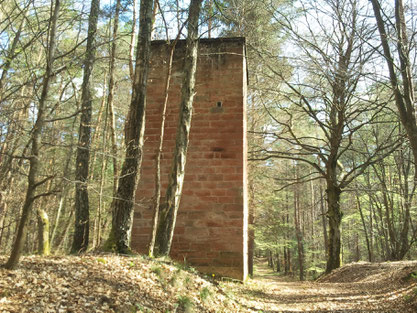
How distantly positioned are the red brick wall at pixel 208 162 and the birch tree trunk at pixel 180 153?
845mm

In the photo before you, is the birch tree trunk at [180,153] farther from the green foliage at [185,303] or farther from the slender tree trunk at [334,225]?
the slender tree trunk at [334,225]

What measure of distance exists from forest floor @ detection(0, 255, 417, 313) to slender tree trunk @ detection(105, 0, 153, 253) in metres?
0.45

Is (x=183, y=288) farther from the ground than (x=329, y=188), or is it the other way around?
(x=329, y=188)

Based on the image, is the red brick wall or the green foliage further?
the red brick wall

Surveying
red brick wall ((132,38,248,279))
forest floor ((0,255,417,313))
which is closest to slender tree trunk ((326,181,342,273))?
forest floor ((0,255,417,313))

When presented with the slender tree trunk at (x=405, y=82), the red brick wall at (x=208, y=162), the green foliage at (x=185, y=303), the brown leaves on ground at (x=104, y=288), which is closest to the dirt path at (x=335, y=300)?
the red brick wall at (x=208, y=162)

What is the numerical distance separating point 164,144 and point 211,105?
1489mm

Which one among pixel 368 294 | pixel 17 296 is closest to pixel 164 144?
pixel 17 296

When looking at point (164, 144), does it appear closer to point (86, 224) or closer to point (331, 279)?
point (86, 224)

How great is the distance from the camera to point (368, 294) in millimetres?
7023

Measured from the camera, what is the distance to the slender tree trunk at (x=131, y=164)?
16.7 ft

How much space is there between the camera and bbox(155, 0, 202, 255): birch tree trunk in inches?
238

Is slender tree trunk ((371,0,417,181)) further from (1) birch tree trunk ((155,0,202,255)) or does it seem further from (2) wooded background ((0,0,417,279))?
(1) birch tree trunk ((155,0,202,255))

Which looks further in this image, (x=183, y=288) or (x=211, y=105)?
(x=211, y=105)
